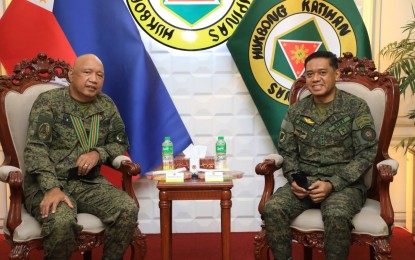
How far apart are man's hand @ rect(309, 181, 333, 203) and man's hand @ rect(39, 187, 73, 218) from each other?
1.18m

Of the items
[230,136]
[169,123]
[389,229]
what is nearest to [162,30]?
[169,123]

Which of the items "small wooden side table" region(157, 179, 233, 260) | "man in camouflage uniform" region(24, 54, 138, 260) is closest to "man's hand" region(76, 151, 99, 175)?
"man in camouflage uniform" region(24, 54, 138, 260)

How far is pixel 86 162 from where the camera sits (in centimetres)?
267

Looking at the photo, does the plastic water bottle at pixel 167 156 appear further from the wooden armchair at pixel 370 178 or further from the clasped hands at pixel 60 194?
the wooden armchair at pixel 370 178

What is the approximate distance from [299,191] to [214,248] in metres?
1.20

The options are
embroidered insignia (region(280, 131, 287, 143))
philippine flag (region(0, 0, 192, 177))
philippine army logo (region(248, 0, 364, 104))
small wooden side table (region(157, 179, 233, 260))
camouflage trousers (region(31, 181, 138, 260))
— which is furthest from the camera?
philippine army logo (region(248, 0, 364, 104))

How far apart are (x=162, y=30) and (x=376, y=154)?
1.82 m

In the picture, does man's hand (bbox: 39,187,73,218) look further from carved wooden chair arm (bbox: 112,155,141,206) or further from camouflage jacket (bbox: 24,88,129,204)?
carved wooden chair arm (bbox: 112,155,141,206)

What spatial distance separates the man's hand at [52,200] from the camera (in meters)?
2.40

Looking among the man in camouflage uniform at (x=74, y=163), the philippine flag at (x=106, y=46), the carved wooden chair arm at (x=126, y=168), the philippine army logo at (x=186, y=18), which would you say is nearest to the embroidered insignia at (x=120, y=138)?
the man in camouflage uniform at (x=74, y=163)

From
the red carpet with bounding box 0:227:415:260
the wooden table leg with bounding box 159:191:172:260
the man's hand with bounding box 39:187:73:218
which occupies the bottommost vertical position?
the red carpet with bounding box 0:227:415:260

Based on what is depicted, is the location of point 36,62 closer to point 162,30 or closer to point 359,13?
point 162,30

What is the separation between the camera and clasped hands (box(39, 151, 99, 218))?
2.40 metres

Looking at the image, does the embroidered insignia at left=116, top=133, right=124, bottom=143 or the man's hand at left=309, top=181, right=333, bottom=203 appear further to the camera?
the embroidered insignia at left=116, top=133, right=124, bottom=143
